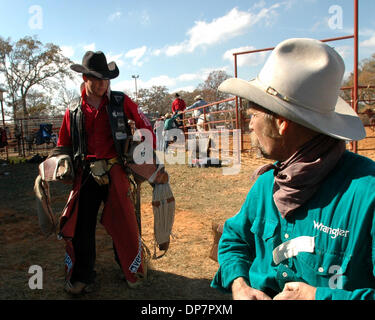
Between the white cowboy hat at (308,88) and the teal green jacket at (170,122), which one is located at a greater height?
the teal green jacket at (170,122)

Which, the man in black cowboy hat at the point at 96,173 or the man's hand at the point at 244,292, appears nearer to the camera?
the man's hand at the point at 244,292

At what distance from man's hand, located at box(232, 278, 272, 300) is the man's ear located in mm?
630

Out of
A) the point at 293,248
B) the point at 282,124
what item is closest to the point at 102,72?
the point at 282,124

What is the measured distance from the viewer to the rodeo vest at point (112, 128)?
9.86 ft

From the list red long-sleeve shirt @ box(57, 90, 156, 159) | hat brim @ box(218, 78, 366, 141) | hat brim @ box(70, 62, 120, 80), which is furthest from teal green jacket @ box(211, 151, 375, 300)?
hat brim @ box(70, 62, 120, 80)

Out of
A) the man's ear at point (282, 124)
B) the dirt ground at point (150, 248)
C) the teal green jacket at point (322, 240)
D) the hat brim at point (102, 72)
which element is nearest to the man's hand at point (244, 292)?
the teal green jacket at point (322, 240)

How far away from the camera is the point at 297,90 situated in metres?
1.21

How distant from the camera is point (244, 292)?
1341 mm

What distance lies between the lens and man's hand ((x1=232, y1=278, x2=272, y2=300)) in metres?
1.31

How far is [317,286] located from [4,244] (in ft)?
14.6

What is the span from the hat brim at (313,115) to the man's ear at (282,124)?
0.06 meters

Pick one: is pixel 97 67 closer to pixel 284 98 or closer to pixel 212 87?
pixel 284 98

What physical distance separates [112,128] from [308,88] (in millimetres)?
2129

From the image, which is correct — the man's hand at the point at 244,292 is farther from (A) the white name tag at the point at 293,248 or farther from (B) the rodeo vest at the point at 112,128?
(B) the rodeo vest at the point at 112,128
